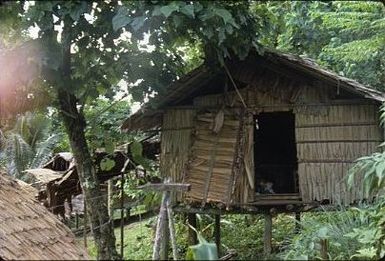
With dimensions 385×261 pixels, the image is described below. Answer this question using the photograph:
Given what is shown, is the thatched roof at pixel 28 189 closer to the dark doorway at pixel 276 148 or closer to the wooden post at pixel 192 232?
the wooden post at pixel 192 232

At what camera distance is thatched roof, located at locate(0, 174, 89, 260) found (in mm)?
3736

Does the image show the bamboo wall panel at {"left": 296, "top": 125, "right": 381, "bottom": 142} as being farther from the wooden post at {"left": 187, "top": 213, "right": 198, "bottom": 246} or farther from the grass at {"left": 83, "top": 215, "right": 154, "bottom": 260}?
the grass at {"left": 83, "top": 215, "right": 154, "bottom": 260}

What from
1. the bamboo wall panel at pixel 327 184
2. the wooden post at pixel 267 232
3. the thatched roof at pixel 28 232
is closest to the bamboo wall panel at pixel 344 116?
the bamboo wall panel at pixel 327 184

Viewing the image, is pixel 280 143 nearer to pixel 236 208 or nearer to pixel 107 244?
pixel 236 208

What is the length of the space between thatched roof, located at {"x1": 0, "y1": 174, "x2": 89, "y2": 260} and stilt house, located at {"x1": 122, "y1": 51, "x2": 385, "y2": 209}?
6.86 feet

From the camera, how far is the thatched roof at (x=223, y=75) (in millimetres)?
6812

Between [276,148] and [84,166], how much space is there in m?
5.90

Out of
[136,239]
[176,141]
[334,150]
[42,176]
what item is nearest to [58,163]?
[42,176]

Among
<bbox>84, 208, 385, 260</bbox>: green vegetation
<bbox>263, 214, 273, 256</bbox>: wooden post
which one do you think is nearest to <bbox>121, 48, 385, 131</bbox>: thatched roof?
<bbox>84, 208, 385, 260</bbox>: green vegetation

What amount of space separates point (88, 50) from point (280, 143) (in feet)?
20.3

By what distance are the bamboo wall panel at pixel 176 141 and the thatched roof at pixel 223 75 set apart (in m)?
0.19

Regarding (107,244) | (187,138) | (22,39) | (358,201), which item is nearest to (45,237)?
(107,244)

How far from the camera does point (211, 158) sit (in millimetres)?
7648

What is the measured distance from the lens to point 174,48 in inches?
230
